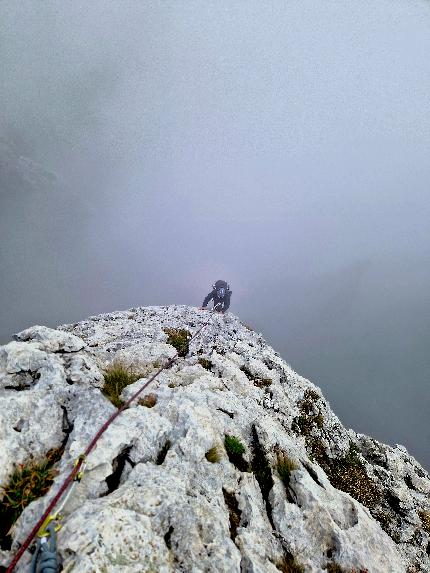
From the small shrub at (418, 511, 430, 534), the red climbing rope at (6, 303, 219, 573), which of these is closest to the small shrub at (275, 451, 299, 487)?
the red climbing rope at (6, 303, 219, 573)

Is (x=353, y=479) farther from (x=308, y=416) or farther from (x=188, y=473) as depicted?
(x=188, y=473)

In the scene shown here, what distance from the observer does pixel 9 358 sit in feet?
33.9

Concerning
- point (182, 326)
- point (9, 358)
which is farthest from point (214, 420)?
point (182, 326)

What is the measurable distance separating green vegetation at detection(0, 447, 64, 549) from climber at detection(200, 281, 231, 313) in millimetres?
21263

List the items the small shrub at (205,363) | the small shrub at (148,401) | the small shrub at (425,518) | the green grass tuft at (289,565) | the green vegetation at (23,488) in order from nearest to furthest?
the green vegetation at (23,488) → the green grass tuft at (289,565) → the small shrub at (148,401) → the small shrub at (425,518) → the small shrub at (205,363)

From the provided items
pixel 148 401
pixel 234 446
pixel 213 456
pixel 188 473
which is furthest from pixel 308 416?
pixel 188 473

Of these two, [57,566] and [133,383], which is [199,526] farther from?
[133,383]

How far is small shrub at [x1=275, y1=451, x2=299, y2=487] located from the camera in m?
9.61

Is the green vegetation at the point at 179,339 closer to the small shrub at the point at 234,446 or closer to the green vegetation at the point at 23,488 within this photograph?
the small shrub at the point at 234,446

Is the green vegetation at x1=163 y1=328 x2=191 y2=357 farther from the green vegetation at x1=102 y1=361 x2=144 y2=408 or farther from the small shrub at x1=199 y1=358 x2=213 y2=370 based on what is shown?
the green vegetation at x1=102 y1=361 x2=144 y2=408

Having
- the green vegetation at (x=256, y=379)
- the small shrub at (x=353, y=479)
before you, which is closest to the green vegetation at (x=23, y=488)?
the green vegetation at (x=256, y=379)

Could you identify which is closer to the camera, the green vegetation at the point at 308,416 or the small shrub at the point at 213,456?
the small shrub at the point at 213,456

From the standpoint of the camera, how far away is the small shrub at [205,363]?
14709mm

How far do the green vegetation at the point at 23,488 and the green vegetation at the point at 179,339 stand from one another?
861 centimetres
